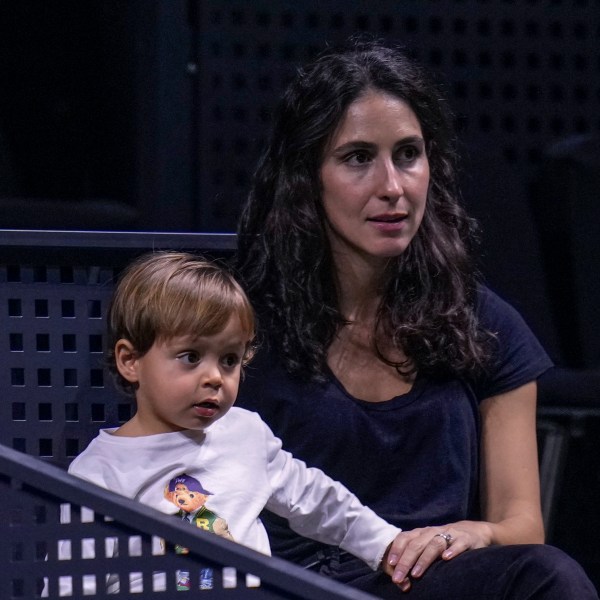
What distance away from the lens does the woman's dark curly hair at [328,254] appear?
1.73m

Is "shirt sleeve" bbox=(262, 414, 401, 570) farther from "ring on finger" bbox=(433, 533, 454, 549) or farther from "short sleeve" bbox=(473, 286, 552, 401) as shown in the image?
"short sleeve" bbox=(473, 286, 552, 401)

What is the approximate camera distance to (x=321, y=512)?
1.59 metres

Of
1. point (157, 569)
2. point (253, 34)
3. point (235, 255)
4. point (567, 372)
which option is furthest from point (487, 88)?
point (157, 569)

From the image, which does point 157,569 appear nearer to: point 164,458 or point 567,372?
point 164,458

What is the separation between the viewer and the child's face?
148 centimetres

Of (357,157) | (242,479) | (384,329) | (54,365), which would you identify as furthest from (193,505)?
(357,157)

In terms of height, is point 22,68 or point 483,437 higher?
point 22,68

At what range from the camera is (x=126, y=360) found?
1.52m

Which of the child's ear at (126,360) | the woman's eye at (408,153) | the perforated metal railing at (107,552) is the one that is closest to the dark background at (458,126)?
the woman's eye at (408,153)

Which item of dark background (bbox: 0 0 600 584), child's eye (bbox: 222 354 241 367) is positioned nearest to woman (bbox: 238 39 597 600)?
child's eye (bbox: 222 354 241 367)

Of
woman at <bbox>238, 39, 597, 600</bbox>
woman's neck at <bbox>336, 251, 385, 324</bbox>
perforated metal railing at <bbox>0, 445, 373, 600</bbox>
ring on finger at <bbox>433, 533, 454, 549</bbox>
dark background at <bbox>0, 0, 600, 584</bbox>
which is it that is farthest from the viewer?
dark background at <bbox>0, 0, 600, 584</bbox>

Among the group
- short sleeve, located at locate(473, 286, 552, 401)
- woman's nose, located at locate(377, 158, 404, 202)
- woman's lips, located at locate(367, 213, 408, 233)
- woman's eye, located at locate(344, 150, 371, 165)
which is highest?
woman's eye, located at locate(344, 150, 371, 165)

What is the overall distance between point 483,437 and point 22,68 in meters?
1.53

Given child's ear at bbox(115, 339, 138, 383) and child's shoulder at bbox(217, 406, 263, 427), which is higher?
child's ear at bbox(115, 339, 138, 383)
